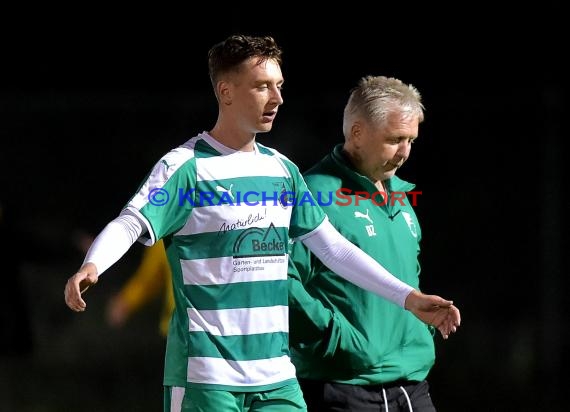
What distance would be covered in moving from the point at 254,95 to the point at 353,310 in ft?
3.03

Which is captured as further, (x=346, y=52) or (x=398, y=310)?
(x=346, y=52)

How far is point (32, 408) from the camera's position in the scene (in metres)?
7.05

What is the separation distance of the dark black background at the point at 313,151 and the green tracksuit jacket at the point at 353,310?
273 cm

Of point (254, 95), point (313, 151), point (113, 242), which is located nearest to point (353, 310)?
point (254, 95)

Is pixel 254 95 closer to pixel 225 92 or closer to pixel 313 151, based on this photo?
pixel 225 92

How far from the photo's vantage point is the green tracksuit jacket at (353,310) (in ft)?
13.6

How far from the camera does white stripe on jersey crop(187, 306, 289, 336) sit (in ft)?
11.5

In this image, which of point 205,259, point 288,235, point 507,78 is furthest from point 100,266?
point 507,78

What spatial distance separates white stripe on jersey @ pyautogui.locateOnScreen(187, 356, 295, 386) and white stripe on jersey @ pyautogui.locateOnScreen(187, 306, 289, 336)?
0.08 m

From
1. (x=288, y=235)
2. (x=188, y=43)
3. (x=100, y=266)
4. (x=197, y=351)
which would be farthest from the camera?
(x=188, y=43)

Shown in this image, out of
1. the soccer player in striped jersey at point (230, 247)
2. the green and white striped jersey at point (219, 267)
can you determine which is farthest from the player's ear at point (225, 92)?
the green and white striped jersey at point (219, 267)

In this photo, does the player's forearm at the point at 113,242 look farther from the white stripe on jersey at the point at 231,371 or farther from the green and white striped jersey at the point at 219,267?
the white stripe on jersey at the point at 231,371

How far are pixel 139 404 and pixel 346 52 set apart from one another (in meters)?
2.51

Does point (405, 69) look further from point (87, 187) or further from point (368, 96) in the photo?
point (368, 96)
